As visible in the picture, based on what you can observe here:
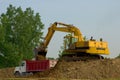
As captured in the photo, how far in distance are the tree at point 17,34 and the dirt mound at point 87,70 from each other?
119 feet

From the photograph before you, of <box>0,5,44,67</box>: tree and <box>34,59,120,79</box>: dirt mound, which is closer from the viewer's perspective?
<box>34,59,120,79</box>: dirt mound

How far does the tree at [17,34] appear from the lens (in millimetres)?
76375

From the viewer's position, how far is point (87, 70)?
38.0m

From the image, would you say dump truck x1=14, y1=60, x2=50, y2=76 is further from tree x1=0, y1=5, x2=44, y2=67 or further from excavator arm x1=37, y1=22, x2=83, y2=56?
tree x1=0, y1=5, x2=44, y2=67

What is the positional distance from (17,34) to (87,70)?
43434mm

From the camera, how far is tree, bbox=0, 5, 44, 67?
251 ft

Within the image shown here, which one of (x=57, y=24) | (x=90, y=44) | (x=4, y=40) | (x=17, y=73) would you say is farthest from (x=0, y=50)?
(x=90, y=44)

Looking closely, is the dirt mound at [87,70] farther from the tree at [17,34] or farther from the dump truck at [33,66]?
the tree at [17,34]

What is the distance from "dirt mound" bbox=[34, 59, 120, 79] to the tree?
36358 millimetres

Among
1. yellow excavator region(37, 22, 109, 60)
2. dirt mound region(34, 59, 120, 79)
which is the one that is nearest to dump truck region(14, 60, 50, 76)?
yellow excavator region(37, 22, 109, 60)

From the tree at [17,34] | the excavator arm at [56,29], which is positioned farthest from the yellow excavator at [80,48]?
the tree at [17,34]

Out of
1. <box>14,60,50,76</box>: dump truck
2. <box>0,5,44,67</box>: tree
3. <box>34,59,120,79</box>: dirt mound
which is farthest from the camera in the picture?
<box>0,5,44,67</box>: tree

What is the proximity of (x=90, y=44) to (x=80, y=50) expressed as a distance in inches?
53.1

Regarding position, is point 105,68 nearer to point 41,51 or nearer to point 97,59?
point 97,59
